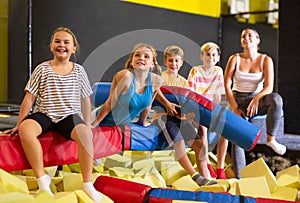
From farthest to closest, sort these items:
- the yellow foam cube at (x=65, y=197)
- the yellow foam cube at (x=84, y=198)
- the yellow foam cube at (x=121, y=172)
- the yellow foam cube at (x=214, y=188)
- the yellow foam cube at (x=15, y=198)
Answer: the yellow foam cube at (x=121, y=172)
the yellow foam cube at (x=214, y=188)
the yellow foam cube at (x=84, y=198)
the yellow foam cube at (x=65, y=197)
the yellow foam cube at (x=15, y=198)

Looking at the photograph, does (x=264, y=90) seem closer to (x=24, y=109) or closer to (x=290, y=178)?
(x=290, y=178)

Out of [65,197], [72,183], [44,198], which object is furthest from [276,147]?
[44,198]

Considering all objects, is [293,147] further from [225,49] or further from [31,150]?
[225,49]

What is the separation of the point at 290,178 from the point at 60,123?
1.38 meters

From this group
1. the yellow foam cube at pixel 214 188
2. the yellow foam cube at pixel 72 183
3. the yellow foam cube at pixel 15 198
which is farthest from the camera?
the yellow foam cube at pixel 214 188

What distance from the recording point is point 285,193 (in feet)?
8.50

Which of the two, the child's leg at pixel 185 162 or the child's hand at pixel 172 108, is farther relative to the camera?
the child's hand at pixel 172 108

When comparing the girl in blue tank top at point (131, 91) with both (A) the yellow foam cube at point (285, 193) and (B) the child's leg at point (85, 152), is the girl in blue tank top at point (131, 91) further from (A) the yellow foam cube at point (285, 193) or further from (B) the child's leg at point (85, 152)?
(A) the yellow foam cube at point (285, 193)

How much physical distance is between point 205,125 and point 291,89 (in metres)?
1.83

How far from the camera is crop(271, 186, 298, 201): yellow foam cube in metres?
2.54

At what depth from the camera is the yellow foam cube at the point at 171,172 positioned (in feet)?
9.76

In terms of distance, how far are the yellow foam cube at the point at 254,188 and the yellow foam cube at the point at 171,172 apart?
569 mm

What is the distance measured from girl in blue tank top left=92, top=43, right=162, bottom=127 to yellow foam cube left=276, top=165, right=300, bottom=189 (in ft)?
2.92

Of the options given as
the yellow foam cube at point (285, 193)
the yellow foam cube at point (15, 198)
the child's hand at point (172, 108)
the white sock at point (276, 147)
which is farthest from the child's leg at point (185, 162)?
the yellow foam cube at point (15, 198)
